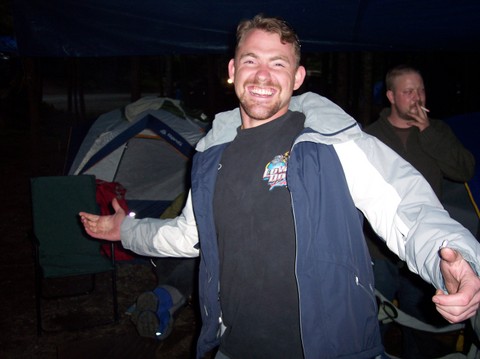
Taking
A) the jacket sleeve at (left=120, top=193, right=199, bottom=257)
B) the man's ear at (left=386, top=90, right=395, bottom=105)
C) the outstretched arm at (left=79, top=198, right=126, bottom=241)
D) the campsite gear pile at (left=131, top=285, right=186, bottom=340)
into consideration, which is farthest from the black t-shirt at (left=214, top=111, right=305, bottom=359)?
the campsite gear pile at (left=131, top=285, right=186, bottom=340)

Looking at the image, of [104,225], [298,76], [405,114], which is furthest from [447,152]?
[104,225]

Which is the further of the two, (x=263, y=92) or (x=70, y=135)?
(x=70, y=135)

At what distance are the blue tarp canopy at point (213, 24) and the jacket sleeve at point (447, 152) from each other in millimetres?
836

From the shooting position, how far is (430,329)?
2998 millimetres

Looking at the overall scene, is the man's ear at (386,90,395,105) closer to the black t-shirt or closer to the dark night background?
the dark night background

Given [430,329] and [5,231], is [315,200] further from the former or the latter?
[5,231]

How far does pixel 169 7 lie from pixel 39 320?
289 centimetres

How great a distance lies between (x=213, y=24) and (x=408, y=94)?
5.00 ft

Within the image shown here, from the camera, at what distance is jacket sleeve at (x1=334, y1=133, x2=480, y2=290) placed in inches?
54.8

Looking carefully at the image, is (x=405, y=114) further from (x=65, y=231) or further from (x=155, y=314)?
(x=65, y=231)

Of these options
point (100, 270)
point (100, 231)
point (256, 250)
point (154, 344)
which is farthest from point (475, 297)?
point (100, 270)

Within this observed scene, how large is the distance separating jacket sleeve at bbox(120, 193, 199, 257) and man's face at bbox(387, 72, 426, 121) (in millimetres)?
1734

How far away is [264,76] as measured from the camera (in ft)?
6.45

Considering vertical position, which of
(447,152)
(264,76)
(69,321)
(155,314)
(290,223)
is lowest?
(69,321)
